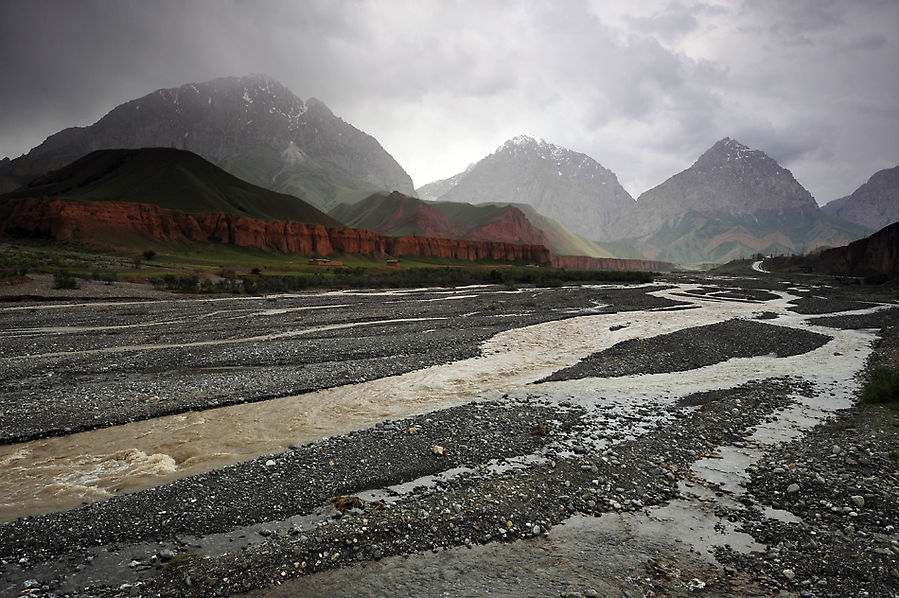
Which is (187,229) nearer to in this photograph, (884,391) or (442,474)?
(442,474)

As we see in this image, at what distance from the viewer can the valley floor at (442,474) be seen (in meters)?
6.49

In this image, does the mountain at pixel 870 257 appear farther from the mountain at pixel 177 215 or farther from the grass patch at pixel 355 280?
the mountain at pixel 177 215

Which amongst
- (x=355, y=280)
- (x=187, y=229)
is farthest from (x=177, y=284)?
(x=187, y=229)

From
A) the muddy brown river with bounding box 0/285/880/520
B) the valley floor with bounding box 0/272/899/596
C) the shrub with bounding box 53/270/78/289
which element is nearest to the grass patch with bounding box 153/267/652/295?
the shrub with bounding box 53/270/78/289

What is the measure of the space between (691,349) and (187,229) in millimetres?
124754

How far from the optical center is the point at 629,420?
43.8ft

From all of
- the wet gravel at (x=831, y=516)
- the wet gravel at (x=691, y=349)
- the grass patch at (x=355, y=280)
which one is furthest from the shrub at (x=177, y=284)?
the wet gravel at (x=831, y=516)

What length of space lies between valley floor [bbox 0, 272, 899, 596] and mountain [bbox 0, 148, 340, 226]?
5589 inches

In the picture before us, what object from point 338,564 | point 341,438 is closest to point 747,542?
point 338,564

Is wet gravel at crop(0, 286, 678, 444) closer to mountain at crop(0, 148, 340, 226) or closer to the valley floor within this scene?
the valley floor

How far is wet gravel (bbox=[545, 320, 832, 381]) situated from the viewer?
66.0 feet

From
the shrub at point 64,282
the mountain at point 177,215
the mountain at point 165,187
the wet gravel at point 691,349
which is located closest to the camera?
the wet gravel at point 691,349

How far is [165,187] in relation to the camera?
146125 mm

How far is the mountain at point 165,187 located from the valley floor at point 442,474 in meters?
142
